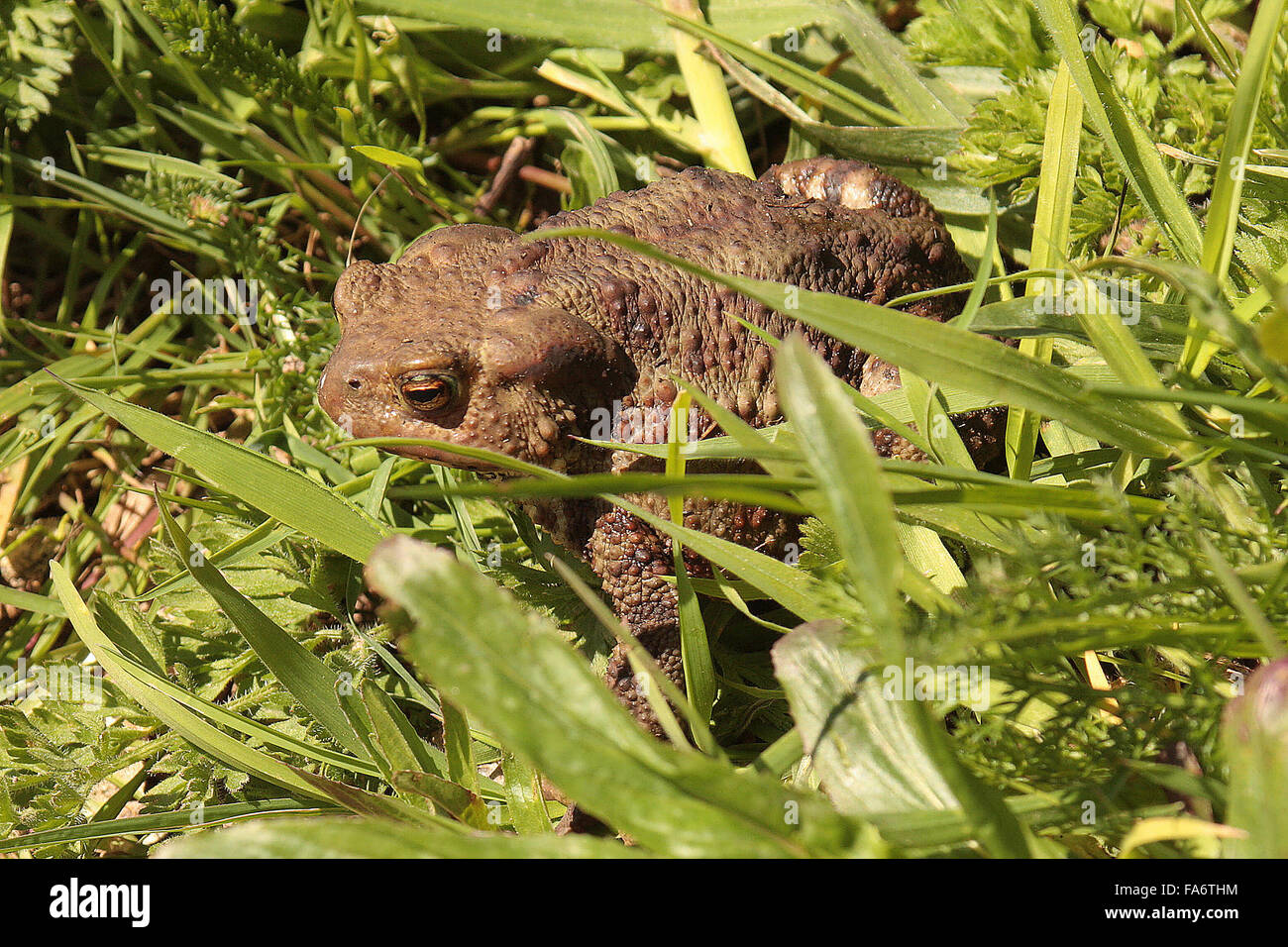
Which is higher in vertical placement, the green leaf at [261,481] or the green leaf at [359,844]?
the green leaf at [261,481]

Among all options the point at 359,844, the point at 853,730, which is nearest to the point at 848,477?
the point at 853,730

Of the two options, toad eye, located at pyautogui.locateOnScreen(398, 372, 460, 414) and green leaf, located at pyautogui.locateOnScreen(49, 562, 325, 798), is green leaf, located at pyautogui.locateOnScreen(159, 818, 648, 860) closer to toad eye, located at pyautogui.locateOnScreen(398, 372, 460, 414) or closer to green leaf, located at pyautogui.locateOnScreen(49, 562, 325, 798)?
green leaf, located at pyautogui.locateOnScreen(49, 562, 325, 798)

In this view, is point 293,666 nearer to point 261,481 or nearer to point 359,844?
point 261,481

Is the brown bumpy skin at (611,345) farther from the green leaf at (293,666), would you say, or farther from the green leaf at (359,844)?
the green leaf at (359,844)

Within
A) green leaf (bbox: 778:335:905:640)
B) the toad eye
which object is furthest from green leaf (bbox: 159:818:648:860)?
the toad eye

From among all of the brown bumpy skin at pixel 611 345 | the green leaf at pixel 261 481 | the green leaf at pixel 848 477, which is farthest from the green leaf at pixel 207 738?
the green leaf at pixel 848 477
